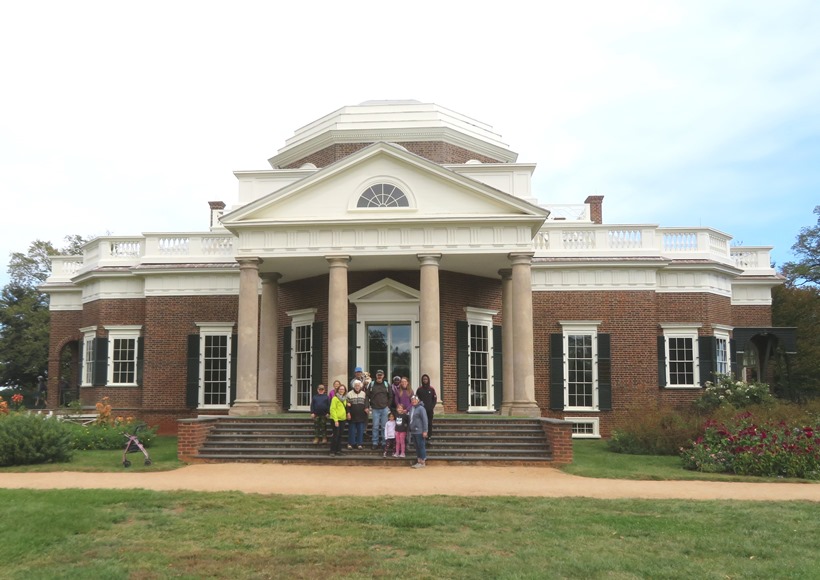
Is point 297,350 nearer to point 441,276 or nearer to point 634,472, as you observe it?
point 441,276

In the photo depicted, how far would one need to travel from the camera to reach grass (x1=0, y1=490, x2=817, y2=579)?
7.96 metres

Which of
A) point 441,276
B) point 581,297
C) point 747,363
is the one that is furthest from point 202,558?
point 747,363

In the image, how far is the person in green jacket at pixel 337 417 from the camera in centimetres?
1714

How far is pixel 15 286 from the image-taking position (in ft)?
149

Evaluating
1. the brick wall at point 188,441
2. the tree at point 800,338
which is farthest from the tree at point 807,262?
the brick wall at point 188,441

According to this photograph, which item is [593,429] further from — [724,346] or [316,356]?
[316,356]

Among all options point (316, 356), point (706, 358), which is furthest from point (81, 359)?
point (706, 358)

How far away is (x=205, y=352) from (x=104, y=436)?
6.45 meters

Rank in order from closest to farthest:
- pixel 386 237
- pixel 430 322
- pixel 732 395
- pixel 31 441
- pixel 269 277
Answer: pixel 31 441 < pixel 430 322 < pixel 386 237 < pixel 269 277 < pixel 732 395

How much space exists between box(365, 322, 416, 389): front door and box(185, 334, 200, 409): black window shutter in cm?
561

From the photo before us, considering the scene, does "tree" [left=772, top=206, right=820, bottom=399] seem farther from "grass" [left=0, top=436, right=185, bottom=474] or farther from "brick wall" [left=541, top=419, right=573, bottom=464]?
"grass" [left=0, top=436, right=185, bottom=474]

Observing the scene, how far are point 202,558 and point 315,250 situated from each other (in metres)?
13.6

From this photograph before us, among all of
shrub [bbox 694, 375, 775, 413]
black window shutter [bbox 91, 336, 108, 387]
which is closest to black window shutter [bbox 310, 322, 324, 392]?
black window shutter [bbox 91, 336, 108, 387]

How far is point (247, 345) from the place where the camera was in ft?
68.8
